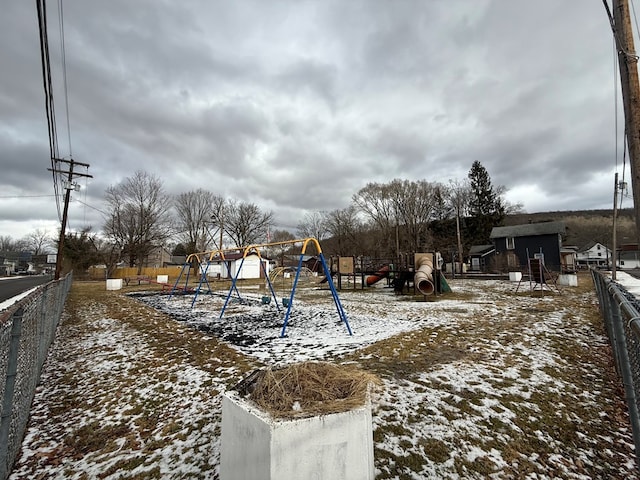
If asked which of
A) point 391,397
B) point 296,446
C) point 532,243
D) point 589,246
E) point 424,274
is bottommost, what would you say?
point 391,397

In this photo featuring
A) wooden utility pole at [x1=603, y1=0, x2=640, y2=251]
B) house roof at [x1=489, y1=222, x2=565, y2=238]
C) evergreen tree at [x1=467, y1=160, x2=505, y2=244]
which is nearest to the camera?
wooden utility pole at [x1=603, y1=0, x2=640, y2=251]

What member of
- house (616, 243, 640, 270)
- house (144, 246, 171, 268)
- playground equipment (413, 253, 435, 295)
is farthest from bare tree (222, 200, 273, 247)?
house (616, 243, 640, 270)

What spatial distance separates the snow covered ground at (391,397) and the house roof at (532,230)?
34.4 meters

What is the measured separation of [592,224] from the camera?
83562 millimetres

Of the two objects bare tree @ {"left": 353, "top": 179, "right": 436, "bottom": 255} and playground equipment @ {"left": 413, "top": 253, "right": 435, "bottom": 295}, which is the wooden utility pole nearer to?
playground equipment @ {"left": 413, "top": 253, "right": 435, "bottom": 295}

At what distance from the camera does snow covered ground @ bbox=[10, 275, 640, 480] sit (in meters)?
2.69

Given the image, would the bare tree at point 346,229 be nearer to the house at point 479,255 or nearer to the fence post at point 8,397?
the house at point 479,255

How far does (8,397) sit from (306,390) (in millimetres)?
2484

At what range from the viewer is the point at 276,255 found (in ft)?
212

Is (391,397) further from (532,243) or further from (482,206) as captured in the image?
(482,206)

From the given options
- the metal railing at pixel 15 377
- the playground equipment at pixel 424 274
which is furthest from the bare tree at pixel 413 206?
the metal railing at pixel 15 377

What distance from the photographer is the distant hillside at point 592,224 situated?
69.8 meters

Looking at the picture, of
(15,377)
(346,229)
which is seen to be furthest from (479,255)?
(15,377)

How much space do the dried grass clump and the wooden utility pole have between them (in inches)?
173
